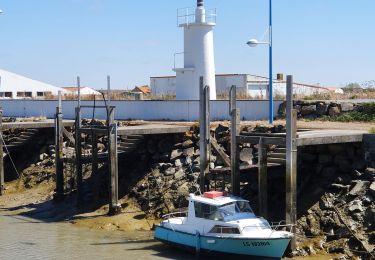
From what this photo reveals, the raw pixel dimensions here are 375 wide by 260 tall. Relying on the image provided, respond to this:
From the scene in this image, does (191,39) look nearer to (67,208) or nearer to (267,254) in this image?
(67,208)

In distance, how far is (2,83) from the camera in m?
54.2

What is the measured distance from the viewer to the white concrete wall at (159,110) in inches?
1200

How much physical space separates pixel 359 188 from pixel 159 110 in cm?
1537

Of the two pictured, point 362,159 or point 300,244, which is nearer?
point 300,244

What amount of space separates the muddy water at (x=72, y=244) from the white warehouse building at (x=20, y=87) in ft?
108

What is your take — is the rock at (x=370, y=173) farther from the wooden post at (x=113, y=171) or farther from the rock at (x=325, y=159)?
the wooden post at (x=113, y=171)

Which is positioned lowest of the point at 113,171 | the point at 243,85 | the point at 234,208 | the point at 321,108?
the point at 234,208

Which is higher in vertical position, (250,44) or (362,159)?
(250,44)

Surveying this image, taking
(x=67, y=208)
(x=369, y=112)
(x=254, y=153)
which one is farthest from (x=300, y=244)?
(x=369, y=112)

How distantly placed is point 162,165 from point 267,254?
897 centimetres

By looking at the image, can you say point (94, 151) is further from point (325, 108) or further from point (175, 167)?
point (325, 108)

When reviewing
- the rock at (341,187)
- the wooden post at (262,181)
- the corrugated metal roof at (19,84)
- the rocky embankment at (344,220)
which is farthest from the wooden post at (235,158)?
the corrugated metal roof at (19,84)

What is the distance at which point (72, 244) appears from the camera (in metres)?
19.8

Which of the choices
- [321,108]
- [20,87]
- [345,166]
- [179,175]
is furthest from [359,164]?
[20,87]
